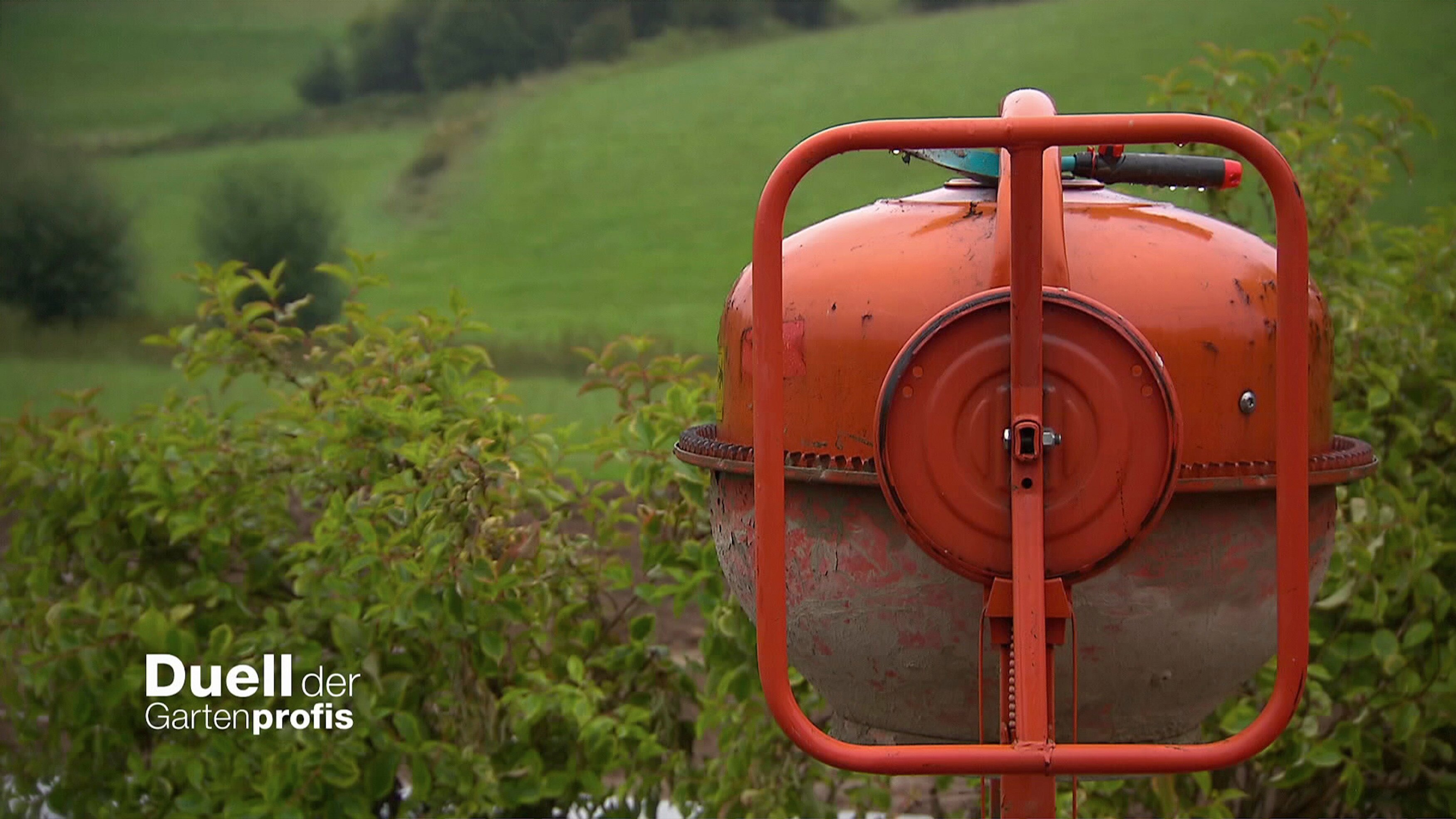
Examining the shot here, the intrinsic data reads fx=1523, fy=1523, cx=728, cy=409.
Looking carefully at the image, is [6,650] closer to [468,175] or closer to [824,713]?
[824,713]

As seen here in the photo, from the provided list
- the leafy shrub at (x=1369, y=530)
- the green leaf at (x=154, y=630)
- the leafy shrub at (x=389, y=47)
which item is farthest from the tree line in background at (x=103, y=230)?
the leafy shrub at (x=1369, y=530)

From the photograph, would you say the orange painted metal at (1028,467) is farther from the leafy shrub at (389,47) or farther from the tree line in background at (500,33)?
the leafy shrub at (389,47)

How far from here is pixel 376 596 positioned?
300 cm

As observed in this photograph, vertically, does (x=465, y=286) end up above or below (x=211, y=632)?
above

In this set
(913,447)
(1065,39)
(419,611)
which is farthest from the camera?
(1065,39)

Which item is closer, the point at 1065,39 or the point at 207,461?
the point at 207,461

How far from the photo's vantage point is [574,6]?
5.28m

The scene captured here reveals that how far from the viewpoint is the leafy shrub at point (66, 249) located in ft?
17.6

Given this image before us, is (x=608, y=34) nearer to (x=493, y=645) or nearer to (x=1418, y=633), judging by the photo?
(x=493, y=645)

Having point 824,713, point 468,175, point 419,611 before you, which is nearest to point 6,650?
point 419,611

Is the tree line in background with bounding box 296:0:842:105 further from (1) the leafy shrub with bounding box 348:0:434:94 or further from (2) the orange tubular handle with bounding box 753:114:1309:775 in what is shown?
(2) the orange tubular handle with bounding box 753:114:1309:775

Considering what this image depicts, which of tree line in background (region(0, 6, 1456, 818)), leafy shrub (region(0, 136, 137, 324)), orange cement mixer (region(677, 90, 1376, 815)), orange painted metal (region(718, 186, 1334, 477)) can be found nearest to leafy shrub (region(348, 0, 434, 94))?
leafy shrub (region(0, 136, 137, 324))

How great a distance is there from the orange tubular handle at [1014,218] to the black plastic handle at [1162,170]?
455 millimetres

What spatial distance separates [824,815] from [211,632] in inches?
50.6
